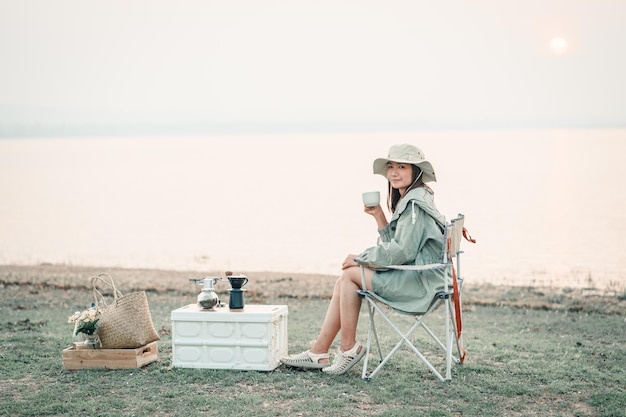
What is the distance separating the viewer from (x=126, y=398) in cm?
438

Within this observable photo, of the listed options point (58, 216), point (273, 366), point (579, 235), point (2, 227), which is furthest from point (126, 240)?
point (273, 366)

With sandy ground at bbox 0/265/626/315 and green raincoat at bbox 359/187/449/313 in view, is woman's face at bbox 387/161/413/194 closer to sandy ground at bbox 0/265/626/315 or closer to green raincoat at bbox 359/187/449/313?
green raincoat at bbox 359/187/449/313

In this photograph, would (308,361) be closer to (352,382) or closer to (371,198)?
(352,382)

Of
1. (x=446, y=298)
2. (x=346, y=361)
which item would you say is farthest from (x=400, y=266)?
(x=346, y=361)

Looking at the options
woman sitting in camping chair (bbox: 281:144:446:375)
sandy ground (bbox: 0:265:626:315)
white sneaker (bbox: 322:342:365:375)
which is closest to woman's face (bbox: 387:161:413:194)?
woman sitting in camping chair (bbox: 281:144:446:375)

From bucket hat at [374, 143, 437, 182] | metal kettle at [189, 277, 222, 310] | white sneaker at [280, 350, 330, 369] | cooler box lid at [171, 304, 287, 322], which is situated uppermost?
bucket hat at [374, 143, 437, 182]

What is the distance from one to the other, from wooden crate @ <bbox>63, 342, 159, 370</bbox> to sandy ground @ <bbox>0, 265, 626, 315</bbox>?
3.45 m

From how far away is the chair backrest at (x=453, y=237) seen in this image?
4.62 meters

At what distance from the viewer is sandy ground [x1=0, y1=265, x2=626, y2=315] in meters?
8.21

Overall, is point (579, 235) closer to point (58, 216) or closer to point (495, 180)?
point (58, 216)

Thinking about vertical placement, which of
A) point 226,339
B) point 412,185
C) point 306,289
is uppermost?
point 412,185

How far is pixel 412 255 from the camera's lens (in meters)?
4.72

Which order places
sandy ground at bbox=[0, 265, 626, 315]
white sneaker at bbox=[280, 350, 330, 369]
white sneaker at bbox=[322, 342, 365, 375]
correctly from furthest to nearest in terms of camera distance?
sandy ground at bbox=[0, 265, 626, 315] < white sneaker at bbox=[280, 350, 330, 369] < white sneaker at bbox=[322, 342, 365, 375]

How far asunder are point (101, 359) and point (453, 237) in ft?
7.15
